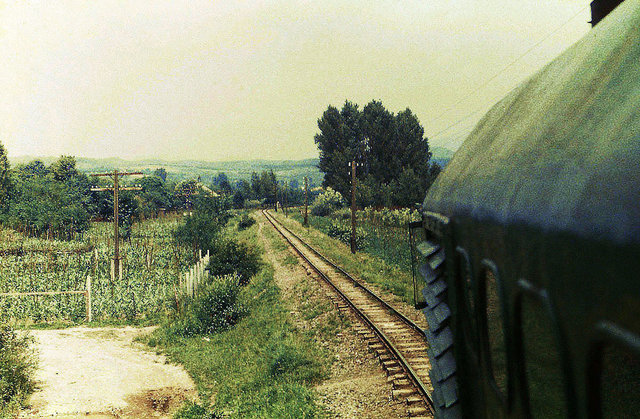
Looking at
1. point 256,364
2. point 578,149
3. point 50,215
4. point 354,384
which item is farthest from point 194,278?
point 50,215

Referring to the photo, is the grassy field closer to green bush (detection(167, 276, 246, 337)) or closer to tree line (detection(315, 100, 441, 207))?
green bush (detection(167, 276, 246, 337))

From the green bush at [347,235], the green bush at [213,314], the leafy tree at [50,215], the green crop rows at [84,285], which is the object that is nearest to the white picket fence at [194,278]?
the green crop rows at [84,285]

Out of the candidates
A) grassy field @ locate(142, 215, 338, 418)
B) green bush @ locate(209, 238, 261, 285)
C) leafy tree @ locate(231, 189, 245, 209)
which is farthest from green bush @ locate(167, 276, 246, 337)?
leafy tree @ locate(231, 189, 245, 209)

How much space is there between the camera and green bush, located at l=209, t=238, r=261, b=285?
25.2 meters

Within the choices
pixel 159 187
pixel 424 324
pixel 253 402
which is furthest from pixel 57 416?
pixel 159 187

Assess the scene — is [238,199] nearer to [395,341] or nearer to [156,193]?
[156,193]

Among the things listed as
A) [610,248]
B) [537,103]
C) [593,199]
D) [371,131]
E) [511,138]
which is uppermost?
[371,131]

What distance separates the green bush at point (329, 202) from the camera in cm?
7094

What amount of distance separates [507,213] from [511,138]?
80cm

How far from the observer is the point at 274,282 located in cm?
2392

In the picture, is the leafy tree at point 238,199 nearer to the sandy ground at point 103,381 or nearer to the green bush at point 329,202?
the green bush at point 329,202

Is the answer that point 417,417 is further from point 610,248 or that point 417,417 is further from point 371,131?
point 371,131

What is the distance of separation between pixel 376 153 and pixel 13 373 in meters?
66.7

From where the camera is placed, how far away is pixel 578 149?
1871mm
